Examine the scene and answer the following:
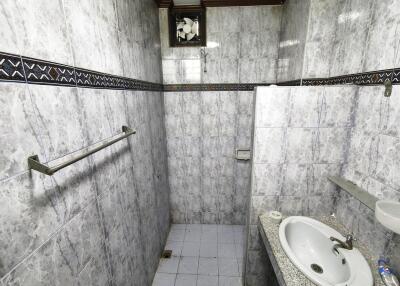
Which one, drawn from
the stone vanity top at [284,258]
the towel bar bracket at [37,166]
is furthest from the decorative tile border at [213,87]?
the towel bar bracket at [37,166]

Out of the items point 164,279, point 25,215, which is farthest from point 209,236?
point 25,215

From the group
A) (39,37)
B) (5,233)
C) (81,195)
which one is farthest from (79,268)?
(39,37)

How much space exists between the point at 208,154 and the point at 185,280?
1527mm

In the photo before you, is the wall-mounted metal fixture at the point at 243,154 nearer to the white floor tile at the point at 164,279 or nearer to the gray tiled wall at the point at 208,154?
the gray tiled wall at the point at 208,154

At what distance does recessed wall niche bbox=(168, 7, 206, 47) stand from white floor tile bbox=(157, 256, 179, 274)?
2.70 m

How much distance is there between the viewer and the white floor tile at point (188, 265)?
227 centimetres

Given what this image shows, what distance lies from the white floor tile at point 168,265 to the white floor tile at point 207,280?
0.29 metres

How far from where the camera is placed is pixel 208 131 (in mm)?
2779

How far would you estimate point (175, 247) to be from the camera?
2.62m

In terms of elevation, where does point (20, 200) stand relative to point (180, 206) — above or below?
above

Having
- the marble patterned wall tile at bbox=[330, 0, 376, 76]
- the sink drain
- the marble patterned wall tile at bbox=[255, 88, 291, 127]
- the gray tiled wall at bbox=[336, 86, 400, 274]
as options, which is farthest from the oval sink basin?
the marble patterned wall tile at bbox=[330, 0, 376, 76]

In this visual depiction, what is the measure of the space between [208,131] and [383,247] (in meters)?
2.04

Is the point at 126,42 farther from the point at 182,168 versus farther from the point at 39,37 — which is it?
the point at 182,168

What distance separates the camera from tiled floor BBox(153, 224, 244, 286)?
217cm
